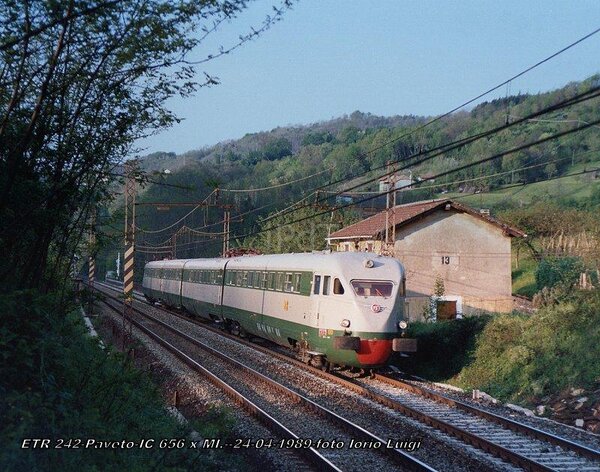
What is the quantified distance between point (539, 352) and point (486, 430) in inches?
213

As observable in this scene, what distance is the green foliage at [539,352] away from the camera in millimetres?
15125

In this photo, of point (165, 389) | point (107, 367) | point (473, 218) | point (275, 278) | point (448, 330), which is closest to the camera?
point (107, 367)

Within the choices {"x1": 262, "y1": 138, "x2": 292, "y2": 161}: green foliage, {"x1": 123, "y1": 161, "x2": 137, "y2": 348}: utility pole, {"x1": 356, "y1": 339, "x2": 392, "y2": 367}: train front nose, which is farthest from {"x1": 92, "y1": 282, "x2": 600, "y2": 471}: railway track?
{"x1": 262, "y1": 138, "x2": 292, "y2": 161}: green foliage

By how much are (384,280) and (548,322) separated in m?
3.93

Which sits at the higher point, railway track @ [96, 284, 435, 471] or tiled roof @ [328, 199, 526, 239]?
tiled roof @ [328, 199, 526, 239]

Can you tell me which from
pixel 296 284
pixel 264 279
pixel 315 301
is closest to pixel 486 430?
pixel 315 301

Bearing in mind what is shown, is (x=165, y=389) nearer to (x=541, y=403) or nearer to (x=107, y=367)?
(x=107, y=367)

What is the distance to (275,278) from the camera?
2177cm

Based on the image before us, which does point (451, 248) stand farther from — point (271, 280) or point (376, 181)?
point (271, 280)

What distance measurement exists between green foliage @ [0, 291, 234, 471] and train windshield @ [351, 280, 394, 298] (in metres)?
8.20

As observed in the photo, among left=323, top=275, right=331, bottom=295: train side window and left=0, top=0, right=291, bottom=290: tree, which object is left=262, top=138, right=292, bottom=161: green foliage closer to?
left=323, top=275, right=331, bottom=295: train side window

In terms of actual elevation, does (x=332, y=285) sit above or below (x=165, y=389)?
above

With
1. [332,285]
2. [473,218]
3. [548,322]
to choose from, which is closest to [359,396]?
[332,285]

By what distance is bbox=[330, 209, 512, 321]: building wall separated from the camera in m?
36.7
